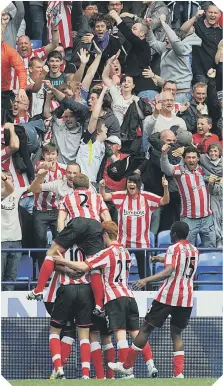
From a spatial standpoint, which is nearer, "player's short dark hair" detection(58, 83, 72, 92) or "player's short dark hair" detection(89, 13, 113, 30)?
"player's short dark hair" detection(58, 83, 72, 92)

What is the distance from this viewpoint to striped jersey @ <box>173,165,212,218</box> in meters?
14.3

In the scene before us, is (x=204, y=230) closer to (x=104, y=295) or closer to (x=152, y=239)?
(x=152, y=239)

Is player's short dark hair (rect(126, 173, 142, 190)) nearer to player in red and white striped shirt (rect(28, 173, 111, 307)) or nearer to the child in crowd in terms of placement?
the child in crowd

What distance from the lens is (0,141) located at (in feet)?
46.9

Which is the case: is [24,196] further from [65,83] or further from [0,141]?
[65,83]

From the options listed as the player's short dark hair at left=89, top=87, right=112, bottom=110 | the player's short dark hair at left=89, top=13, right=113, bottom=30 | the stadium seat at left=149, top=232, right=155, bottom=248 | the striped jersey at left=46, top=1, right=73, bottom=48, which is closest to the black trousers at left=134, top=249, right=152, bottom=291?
the stadium seat at left=149, top=232, right=155, bottom=248

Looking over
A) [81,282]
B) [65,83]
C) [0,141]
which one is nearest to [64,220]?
[81,282]

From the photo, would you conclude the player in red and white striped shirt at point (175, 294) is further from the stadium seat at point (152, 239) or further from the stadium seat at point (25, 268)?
the stadium seat at point (25, 268)

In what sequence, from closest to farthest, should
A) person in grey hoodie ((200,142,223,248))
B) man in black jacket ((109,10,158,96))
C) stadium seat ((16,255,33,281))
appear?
stadium seat ((16,255,33,281))
person in grey hoodie ((200,142,223,248))
man in black jacket ((109,10,158,96))

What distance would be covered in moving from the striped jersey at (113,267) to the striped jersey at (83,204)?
51cm

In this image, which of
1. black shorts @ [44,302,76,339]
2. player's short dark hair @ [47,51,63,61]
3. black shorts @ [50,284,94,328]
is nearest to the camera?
black shorts @ [50,284,94,328]

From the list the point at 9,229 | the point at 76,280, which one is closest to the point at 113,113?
the point at 9,229

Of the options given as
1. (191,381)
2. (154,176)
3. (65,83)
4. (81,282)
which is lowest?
(191,381)

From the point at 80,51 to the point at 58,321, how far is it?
4.84m
